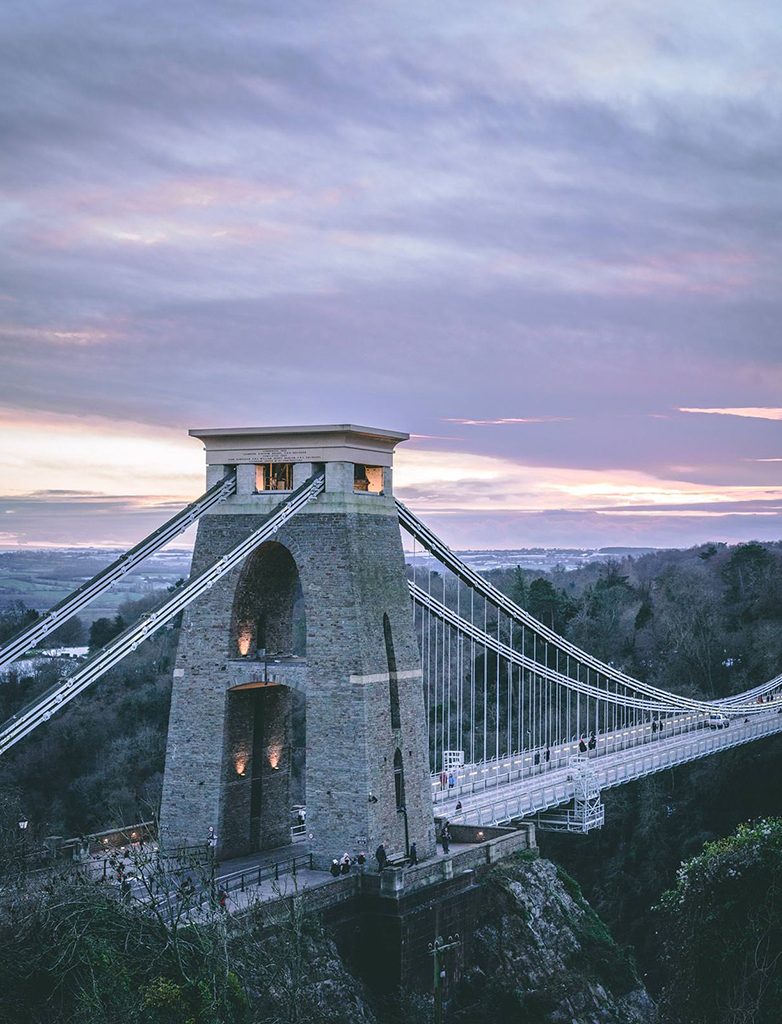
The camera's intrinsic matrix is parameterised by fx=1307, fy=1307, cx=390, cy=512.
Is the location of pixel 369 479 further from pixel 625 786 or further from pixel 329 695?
pixel 625 786

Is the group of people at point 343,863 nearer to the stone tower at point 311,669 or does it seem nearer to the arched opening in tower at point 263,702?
the stone tower at point 311,669

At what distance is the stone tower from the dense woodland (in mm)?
10588

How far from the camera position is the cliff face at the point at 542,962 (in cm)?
2622

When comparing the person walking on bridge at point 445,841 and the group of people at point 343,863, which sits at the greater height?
the group of people at point 343,863

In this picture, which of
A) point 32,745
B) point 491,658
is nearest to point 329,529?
point 32,745

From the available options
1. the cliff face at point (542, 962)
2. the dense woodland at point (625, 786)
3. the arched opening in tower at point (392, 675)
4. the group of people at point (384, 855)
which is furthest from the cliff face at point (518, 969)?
the dense woodland at point (625, 786)

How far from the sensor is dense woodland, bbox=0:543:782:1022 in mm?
51156

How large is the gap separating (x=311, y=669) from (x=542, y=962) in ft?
26.8

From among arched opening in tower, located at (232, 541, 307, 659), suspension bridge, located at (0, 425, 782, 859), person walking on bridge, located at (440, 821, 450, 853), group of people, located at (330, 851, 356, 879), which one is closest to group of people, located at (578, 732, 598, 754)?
person walking on bridge, located at (440, 821, 450, 853)

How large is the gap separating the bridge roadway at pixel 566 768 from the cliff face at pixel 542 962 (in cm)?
310

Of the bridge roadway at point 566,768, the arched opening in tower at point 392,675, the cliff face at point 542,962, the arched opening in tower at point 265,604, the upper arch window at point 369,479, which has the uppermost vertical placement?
the upper arch window at point 369,479

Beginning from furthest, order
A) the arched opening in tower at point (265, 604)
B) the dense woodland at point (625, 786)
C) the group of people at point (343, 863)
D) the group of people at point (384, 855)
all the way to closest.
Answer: the dense woodland at point (625, 786)
the arched opening in tower at point (265, 604)
the group of people at point (384, 855)
the group of people at point (343, 863)

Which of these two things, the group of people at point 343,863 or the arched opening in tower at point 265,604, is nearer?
the group of people at point 343,863

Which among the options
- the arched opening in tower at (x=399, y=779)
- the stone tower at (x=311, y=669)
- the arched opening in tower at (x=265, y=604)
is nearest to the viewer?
the stone tower at (x=311, y=669)
